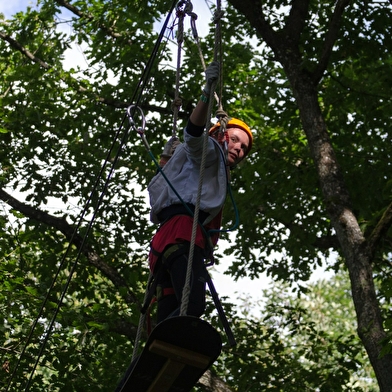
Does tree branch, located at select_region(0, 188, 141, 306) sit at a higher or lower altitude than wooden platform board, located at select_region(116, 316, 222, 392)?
higher

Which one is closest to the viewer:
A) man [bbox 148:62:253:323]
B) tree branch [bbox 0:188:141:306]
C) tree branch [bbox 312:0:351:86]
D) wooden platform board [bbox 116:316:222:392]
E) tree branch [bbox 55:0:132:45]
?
wooden platform board [bbox 116:316:222:392]

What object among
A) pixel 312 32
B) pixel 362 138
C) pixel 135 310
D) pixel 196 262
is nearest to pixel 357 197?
pixel 362 138

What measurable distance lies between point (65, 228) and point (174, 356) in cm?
566

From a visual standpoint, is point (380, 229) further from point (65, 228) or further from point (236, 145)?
point (65, 228)

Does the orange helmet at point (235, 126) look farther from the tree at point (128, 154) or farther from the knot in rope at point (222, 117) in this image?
the tree at point (128, 154)

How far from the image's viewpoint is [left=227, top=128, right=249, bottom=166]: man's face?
341cm

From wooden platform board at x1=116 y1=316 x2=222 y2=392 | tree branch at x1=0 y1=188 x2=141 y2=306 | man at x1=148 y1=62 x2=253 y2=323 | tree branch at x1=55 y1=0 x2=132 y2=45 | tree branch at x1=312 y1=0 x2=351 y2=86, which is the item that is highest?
tree branch at x1=55 y1=0 x2=132 y2=45

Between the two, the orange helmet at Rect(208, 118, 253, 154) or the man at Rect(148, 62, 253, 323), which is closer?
the man at Rect(148, 62, 253, 323)

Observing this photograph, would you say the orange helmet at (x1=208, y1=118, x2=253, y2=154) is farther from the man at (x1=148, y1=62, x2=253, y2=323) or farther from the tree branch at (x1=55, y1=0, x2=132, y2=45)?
the tree branch at (x1=55, y1=0, x2=132, y2=45)

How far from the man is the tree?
299 centimetres

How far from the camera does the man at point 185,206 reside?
3012 mm

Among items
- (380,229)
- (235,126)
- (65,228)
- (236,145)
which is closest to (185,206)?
(236,145)

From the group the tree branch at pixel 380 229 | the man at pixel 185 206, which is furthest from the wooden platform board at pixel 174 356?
the tree branch at pixel 380 229

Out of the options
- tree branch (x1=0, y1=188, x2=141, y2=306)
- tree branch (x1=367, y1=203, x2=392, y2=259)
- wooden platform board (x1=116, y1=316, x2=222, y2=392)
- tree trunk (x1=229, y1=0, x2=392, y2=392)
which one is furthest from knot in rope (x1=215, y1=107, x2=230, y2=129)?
tree branch (x1=0, y1=188, x2=141, y2=306)
